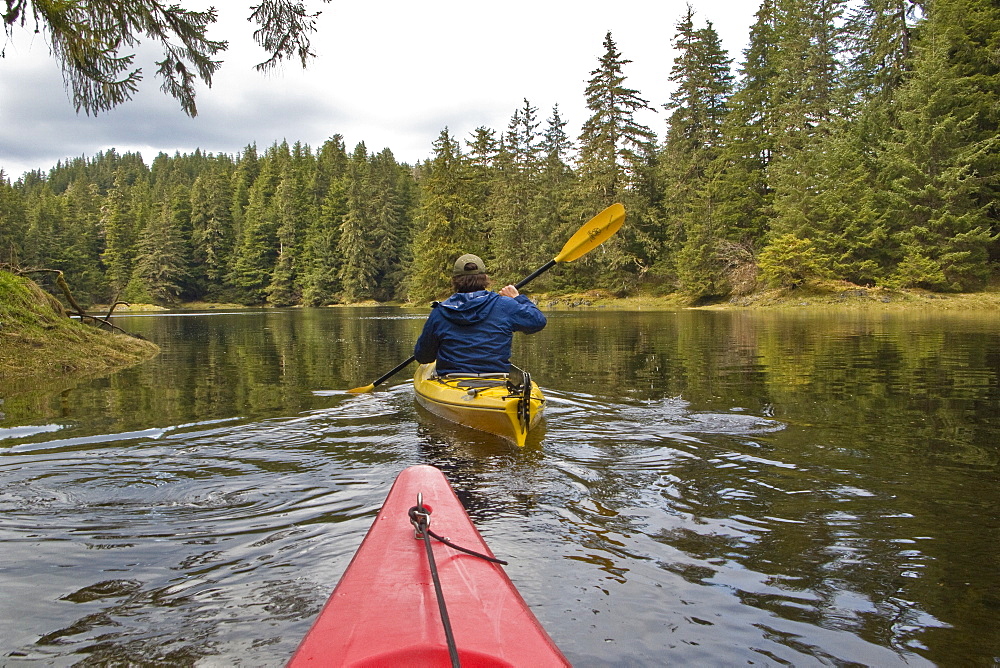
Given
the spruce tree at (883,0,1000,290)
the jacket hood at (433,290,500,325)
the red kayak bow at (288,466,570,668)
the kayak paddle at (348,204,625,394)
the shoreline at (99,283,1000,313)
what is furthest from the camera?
the spruce tree at (883,0,1000,290)

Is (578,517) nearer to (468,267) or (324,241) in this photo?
(468,267)

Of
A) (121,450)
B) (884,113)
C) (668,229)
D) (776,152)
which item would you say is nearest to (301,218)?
(668,229)

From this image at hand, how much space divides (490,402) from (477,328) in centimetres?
106

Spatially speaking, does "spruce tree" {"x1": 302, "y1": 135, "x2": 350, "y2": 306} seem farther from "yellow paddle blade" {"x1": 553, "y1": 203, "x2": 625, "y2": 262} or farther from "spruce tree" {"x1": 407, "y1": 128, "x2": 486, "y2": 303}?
"yellow paddle blade" {"x1": 553, "y1": 203, "x2": 625, "y2": 262}

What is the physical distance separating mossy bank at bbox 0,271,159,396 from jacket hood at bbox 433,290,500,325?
683 cm

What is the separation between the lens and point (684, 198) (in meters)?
41.9

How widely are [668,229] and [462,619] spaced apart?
42467 millimetres

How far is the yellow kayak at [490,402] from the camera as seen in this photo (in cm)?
581

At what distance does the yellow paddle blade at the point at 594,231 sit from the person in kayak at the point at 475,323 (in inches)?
129

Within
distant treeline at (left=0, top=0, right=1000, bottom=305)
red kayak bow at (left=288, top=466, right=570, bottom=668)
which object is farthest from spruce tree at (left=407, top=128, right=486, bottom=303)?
red kayak bow at (left=288, top=466, right=570, bottom=668)

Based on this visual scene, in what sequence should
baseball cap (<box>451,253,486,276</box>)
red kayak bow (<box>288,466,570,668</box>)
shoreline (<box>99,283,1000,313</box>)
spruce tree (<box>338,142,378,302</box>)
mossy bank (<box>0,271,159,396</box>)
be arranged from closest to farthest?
1. red kayak bow (<box>288,466,570,668</box>)
2. baseball cap (<box>451,253,486,276</box>)
3. mossy bank (<box>0,271,159,396</box>)
4. shoreline (<box>99,283,1000,313</box>)
5. spruce tree (<box>338,142,378,302</box>)

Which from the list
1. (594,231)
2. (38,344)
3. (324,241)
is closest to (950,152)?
(594,231)

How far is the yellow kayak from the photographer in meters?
5.81

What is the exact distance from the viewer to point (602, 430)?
6.66 m
